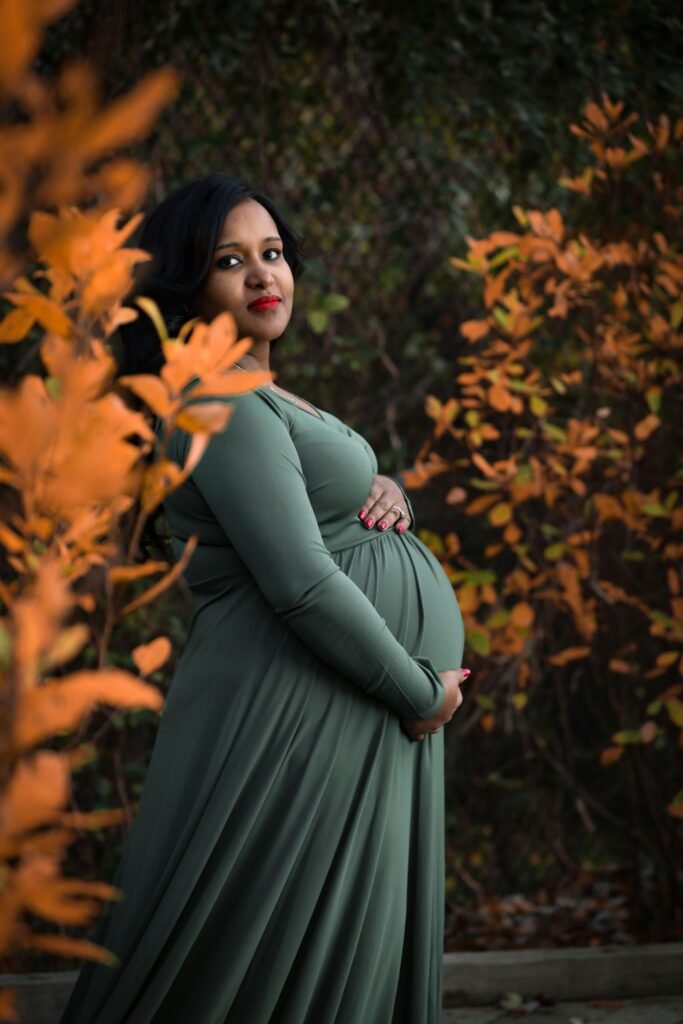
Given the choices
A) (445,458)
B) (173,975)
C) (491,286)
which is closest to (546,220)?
(491,286)

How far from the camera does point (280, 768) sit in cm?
175

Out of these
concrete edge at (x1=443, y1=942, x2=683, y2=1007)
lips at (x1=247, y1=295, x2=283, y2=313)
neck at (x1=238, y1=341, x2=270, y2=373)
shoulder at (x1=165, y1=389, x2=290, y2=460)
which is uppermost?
lips at (x1=247, y1=295, x2=283, y2=313)

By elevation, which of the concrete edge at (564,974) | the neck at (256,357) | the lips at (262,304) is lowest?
the concrete edge at (564,974)

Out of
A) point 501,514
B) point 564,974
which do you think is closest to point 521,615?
point 501,514

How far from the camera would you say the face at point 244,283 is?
193 cm

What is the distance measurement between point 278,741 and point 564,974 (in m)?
1.54

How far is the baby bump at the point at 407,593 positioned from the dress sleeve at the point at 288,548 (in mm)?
135

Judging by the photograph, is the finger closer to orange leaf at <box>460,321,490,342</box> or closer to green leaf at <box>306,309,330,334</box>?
orange leaf at <box>460,321,490,342</box>

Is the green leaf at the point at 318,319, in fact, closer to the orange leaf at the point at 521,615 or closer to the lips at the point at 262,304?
the orange leaf at the point at 521,615

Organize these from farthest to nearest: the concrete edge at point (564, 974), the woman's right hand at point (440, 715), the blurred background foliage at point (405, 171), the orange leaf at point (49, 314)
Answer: the blurred background foliage at point (405, 171) < the concrete edge at point (564, 974) < the woman's right hand at point (440, 715) < the orange leaf at point (49, 314)

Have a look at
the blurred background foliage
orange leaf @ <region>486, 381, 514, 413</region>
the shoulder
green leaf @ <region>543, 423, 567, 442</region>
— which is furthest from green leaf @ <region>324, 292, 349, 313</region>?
the shoulder

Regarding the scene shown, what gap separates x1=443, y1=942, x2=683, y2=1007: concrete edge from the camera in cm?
285

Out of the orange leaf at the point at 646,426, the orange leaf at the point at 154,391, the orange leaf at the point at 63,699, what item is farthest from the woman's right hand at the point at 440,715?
the orange leaf at the point at 646,426

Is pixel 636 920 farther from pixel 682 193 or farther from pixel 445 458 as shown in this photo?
pixel 682 193
